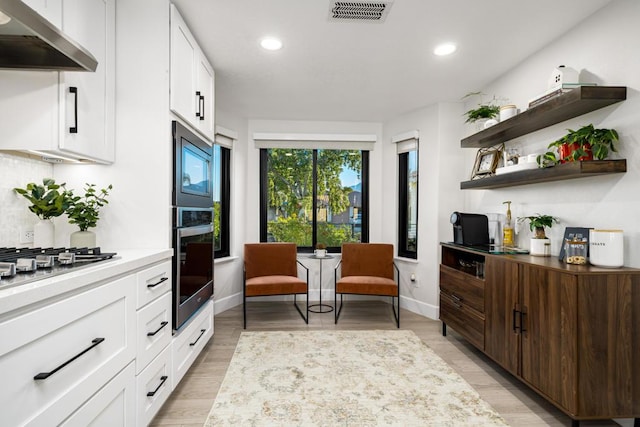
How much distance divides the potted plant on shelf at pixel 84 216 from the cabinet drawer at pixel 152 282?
1.31 ft

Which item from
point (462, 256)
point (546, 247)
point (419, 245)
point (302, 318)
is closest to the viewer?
point (546, 247)

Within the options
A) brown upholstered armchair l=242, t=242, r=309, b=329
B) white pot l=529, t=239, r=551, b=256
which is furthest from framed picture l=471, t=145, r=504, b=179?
brown upholstered armchair l=242, t=242, r=309, b=329

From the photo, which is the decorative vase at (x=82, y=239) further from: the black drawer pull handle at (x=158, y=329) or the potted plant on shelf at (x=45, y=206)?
the black drawer pull handle at (x=158, y=329)

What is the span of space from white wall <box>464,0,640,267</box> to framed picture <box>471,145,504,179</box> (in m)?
0.29

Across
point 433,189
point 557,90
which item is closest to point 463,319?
point 433,189

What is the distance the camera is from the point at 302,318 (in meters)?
3.82

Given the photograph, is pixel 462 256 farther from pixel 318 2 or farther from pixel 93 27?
pixel 93 27

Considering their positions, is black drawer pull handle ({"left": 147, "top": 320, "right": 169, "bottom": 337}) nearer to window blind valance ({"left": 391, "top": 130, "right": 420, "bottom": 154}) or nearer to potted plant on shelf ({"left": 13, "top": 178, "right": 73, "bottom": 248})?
potted plant on shelf ({"left": 13, "top": 178, "right": 73, "bottom": 248})

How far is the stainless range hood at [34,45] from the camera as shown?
1.13 m

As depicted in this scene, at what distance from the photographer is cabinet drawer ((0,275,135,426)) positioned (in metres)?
0.87

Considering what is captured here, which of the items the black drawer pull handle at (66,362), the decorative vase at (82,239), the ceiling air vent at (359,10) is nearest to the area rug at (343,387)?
the black drawer pull handle at (66,362)

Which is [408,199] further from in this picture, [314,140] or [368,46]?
[368,46]

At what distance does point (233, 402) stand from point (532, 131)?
9.76 feet

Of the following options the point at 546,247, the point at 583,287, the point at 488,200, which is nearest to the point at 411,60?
the point at 488,200
